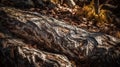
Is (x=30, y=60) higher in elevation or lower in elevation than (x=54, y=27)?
lower

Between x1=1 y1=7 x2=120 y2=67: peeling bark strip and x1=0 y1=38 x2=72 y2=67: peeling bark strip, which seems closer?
x1=0 y1=38 x2=72 y2=67: peeling bark strip

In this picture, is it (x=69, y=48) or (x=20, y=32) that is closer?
(x=69, y=48)

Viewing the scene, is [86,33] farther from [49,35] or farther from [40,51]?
[40,51]

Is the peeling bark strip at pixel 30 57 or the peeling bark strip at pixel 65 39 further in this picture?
the peeling bark strip at pixel 65 39

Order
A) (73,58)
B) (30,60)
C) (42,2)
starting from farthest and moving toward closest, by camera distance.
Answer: (42,2) < (73,58) < (30,60)

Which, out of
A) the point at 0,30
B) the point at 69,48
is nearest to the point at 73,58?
the point at 69,48

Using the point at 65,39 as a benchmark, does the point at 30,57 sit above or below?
below

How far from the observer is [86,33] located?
4.78 m

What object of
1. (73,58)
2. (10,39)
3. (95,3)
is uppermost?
(95,3)

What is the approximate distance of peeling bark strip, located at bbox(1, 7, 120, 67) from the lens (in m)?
4.29

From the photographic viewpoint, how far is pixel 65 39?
15.0ft

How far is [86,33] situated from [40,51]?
1223 millimetres

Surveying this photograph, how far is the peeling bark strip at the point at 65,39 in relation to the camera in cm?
429

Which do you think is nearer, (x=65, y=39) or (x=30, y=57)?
(x=30, y=57)
